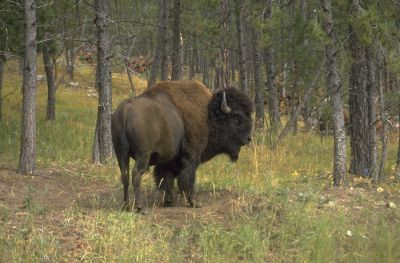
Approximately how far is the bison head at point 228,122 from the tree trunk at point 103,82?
3809mm

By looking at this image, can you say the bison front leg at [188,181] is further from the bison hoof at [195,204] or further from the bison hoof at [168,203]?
the bison hoof at [168,203]

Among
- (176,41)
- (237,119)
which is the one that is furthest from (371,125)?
(176,41)

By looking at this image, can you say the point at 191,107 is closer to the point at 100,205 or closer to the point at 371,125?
the point at 100,205

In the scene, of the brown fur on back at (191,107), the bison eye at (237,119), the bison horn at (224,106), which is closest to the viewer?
the brown fur on back at (191,107)

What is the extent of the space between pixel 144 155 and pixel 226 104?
5.94ft

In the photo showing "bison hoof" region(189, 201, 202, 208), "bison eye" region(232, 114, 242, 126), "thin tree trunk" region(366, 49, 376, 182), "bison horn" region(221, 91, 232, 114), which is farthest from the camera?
"thin tree trunk" region(366, 49, 376, 182)

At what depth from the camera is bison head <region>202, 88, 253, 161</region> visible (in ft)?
28.4

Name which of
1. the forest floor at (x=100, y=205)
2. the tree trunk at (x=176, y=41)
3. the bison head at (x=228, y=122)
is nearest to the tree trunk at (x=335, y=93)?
the forest floor at (x=100, y=205)

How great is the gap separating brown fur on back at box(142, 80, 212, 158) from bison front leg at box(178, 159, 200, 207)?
0.15 meters

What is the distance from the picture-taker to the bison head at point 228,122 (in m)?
8.66

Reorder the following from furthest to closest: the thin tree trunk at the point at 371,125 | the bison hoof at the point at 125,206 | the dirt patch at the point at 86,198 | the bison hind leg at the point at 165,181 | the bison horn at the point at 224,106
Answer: the thin tree trunk at the point at 371,125 → the bison horn at the point at 224,106 → the bison hind leg at the point at 165,181 → the bison hoof at the point at 125,206 → the dirt patch at the point at 86,198

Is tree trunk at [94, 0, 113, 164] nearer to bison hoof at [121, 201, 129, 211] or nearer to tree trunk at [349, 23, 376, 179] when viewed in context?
bison hoof at [121, 201, 129, 211]

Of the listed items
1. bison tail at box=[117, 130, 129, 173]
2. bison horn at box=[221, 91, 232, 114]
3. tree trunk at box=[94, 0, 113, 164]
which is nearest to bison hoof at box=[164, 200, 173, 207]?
bison tail at box=[117, 130, 129, 173]

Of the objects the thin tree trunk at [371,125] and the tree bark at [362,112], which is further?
the thin tree trunk at [371,125]
